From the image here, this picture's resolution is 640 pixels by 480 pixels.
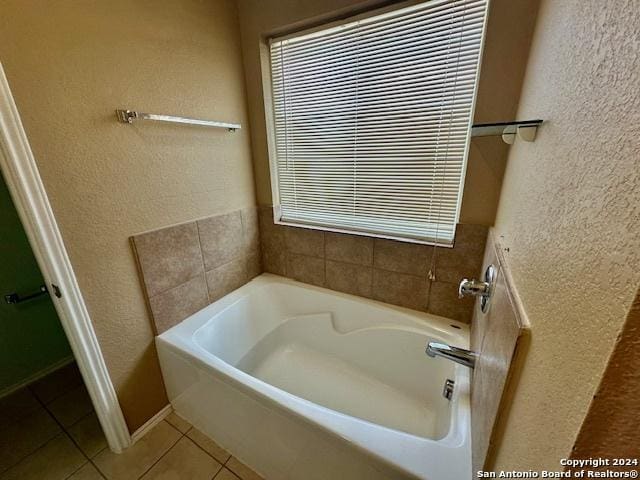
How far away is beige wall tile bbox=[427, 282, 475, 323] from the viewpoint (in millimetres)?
1346

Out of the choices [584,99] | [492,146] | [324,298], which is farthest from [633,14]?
[324,298]

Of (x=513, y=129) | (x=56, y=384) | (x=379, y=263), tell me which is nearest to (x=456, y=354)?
(x=379, y=263)

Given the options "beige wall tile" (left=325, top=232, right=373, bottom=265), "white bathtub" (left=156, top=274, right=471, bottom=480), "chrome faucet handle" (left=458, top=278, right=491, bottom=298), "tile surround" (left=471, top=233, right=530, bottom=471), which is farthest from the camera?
"beige wall tile" (left=325, top=232, right=373, bottom=265)

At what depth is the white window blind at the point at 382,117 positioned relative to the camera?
115 centimetres

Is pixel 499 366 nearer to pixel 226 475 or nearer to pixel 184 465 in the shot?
pixel 226 475

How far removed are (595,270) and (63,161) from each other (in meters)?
1.42

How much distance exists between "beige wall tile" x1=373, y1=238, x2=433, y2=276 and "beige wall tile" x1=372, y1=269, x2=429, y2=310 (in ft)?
0.12

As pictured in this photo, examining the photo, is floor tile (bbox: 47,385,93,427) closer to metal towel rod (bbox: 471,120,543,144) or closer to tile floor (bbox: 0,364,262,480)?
tile floor (bbox: 0,364,262,480)

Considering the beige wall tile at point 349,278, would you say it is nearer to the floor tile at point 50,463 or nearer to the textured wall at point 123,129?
the textured wall at point 123,129

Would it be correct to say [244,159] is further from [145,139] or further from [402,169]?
[402,169]

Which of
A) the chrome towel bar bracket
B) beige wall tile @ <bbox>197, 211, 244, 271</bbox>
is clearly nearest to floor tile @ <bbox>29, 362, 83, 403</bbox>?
the chrome towel bar bracket

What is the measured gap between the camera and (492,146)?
43.9 inches

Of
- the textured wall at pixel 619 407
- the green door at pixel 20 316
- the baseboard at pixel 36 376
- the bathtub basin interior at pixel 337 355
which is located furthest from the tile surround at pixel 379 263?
the baseboard at pixel 36 376

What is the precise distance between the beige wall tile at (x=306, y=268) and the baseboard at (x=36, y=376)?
1635 mm
